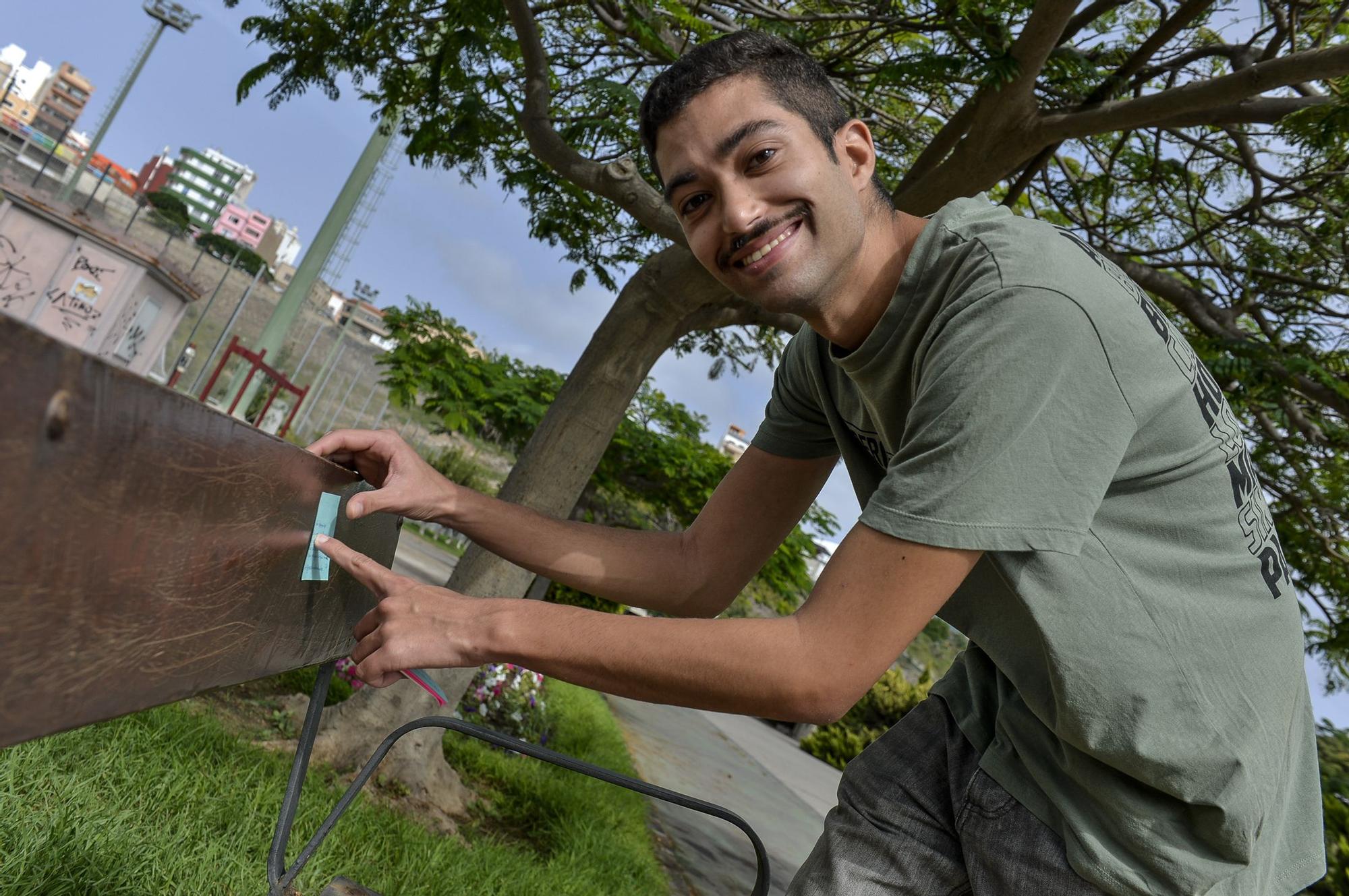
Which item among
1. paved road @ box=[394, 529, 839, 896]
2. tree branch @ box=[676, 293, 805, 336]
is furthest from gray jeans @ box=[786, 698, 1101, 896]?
tree branch @ box=[676, 293, 805, 336]

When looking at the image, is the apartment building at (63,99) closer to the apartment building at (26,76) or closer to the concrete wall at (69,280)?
the apartment building at (26,76)

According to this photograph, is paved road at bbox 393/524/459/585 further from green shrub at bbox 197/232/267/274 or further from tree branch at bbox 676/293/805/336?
green shrub at bbox 197/232/267/274

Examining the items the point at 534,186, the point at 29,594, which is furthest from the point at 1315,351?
the point at 29,594

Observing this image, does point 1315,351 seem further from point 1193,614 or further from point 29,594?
point 29,594

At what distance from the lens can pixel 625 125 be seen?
5.40 meters

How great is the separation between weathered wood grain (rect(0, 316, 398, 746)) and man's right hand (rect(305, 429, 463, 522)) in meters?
0.45

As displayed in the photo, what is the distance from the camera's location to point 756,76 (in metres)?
1.80

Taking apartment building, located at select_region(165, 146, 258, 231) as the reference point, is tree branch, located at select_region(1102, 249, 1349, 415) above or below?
below

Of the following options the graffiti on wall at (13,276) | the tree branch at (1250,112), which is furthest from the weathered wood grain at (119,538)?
the graffiti on wall at (13,276)

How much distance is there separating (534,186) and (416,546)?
15613mm

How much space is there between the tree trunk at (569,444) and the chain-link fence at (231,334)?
10048 mm

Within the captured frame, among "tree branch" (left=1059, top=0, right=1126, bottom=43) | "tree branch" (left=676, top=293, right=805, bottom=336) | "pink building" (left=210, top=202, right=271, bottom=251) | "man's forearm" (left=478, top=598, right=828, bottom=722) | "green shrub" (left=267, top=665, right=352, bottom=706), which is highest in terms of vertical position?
"pink building" (left=210, top=202, right=271, bottom=251)

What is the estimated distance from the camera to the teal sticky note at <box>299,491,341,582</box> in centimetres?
150

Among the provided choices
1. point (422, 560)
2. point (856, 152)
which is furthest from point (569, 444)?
point (422, 560)
